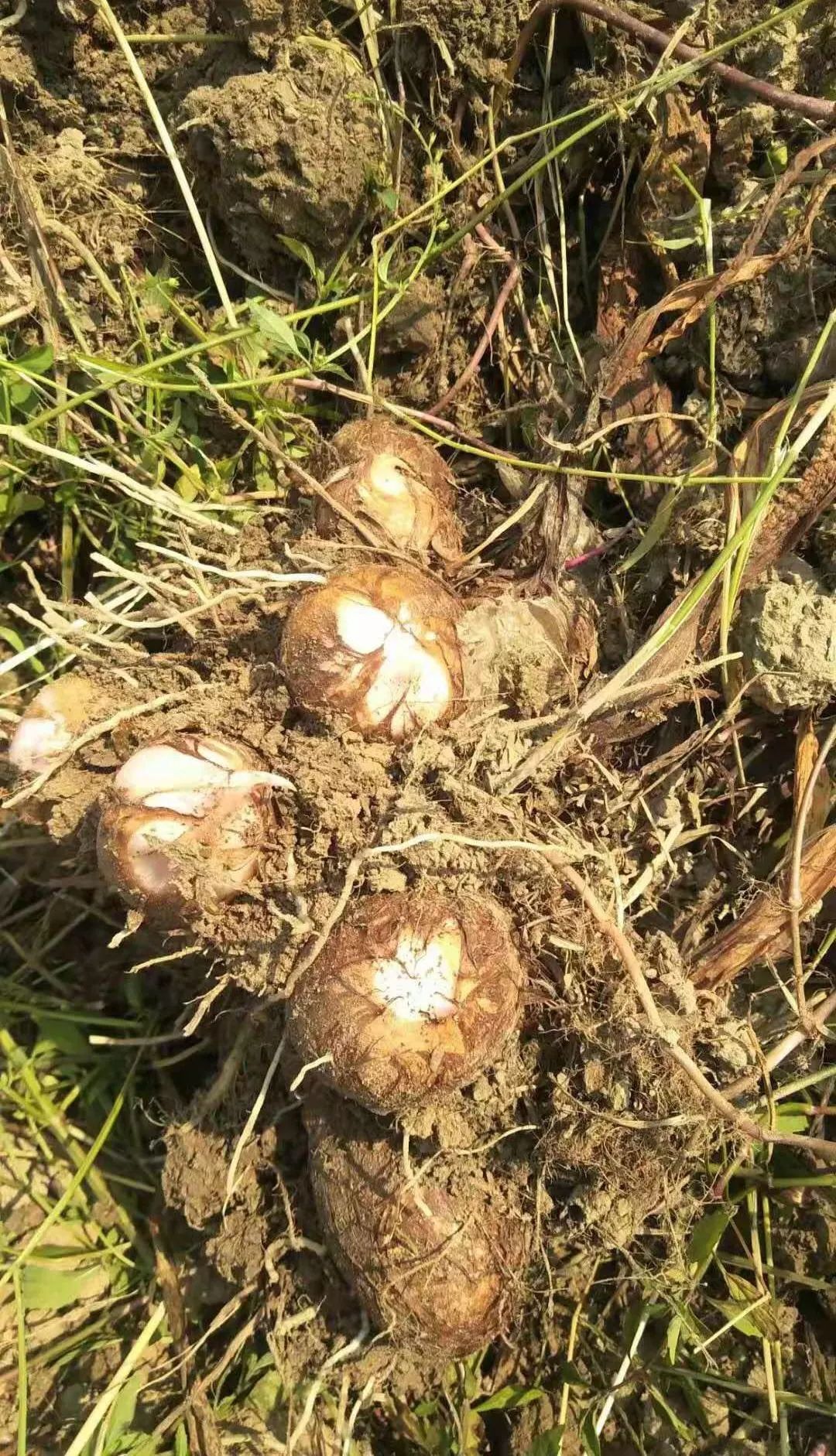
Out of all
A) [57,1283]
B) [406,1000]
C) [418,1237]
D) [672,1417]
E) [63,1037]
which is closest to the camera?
[406,1000]

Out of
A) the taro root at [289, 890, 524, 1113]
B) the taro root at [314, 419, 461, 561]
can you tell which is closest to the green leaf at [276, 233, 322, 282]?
the taro root at [314, 419, 461, 561]

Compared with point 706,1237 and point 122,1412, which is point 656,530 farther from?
point 122,1412

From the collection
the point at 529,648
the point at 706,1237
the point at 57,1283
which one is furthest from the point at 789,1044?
the point at 57,1283

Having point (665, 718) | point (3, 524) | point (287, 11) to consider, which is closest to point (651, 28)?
point (287, 11)

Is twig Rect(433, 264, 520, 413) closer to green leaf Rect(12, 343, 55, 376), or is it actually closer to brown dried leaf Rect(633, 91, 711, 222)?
brown dried leaf Rect(633, 91, 711, 222)

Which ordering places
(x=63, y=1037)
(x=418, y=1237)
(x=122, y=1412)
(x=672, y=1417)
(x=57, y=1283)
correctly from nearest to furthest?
1. (x=418, y=1237)
2. (x=672, y=1417)
3. (x=122, y=1412)
4. (x=57, y=1283)
5. (x=63, y=1037)

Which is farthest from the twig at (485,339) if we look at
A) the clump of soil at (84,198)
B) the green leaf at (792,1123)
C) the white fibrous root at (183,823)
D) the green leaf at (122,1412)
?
the green leaf at (122,1412)

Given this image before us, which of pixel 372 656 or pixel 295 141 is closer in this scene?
pixel 372 656

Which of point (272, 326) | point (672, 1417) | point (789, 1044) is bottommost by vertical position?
point (672, 1417)

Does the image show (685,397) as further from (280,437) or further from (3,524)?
(3,524)
